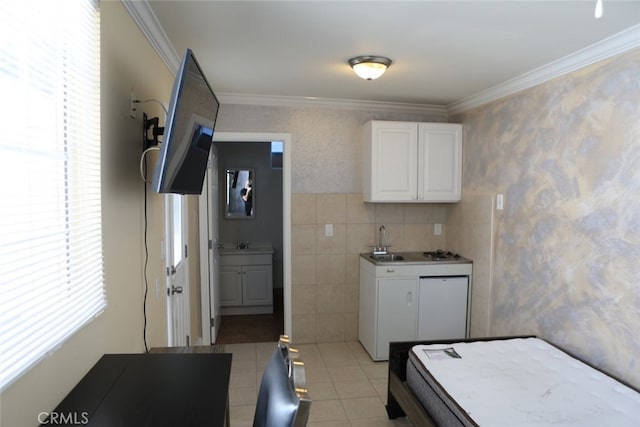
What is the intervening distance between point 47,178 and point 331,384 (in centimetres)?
268

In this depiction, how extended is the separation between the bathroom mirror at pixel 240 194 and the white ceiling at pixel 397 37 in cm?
239

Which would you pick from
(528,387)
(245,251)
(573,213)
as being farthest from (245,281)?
(573,213)

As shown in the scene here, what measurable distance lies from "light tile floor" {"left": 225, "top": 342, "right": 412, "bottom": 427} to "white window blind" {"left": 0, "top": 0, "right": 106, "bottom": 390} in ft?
5.93

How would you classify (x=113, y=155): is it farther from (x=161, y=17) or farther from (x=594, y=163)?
(x=594, y=163)

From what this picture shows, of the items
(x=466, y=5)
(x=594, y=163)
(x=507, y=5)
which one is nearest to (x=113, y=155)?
(x=466, y=5)

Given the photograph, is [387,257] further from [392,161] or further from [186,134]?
[186,134]

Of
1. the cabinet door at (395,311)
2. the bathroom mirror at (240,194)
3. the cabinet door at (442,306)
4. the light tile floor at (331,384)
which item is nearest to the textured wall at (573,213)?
the cabinet door at (442,306)

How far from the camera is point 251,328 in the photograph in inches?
176

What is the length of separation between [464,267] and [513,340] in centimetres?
102

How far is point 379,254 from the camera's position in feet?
12.9

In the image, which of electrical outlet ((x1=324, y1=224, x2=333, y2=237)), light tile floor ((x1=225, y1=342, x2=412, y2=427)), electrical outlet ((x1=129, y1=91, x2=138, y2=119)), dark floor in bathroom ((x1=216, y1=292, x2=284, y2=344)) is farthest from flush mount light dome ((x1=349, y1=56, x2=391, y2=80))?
dark floor in bathroom ((x1=216, y1=292, x2=284, y2=344))

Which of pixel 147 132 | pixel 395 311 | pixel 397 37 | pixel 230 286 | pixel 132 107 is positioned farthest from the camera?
pixel 230 286

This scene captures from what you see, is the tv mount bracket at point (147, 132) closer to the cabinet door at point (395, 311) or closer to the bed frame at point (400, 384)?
the bed frame at point (400, 384)

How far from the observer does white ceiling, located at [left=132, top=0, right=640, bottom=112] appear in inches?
73.0
